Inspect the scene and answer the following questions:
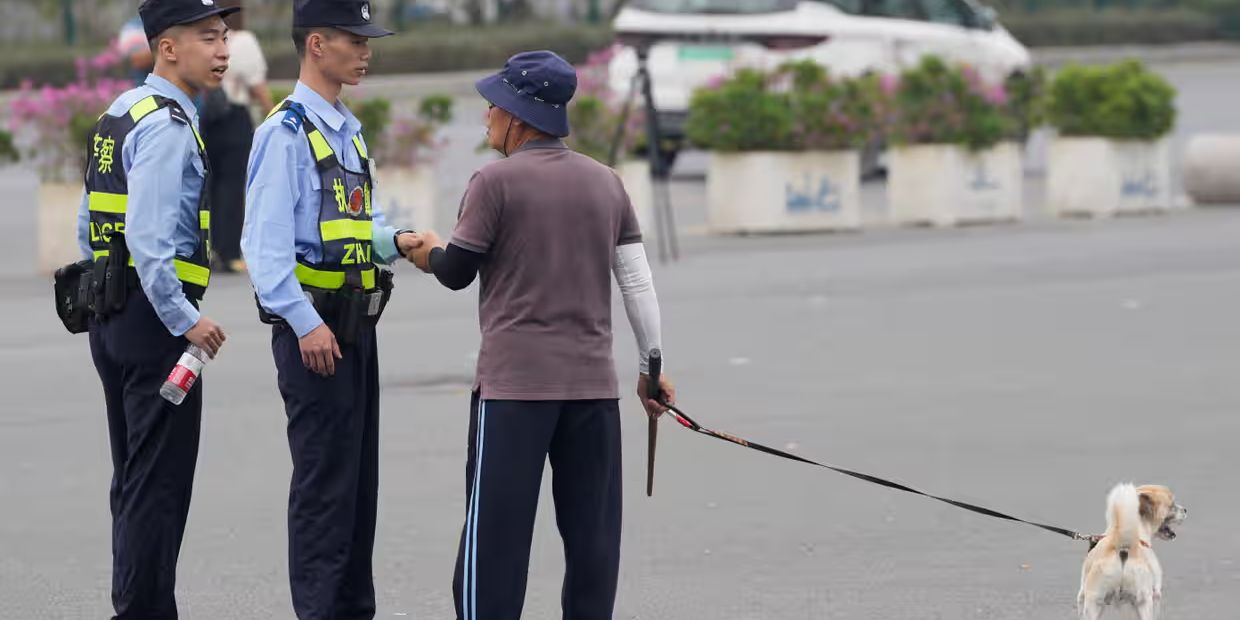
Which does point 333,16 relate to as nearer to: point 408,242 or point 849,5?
point 408,242

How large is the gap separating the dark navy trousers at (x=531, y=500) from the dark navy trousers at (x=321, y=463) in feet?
1.18

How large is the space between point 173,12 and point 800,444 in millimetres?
3930

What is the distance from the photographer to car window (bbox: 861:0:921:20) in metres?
20.8

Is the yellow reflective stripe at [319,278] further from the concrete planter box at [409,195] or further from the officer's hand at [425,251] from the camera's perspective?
the concrete planter box at [409,195]

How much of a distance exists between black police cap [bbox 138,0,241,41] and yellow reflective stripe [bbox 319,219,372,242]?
2.07 feet

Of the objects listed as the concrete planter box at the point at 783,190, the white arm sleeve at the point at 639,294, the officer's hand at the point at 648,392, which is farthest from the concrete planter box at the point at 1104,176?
the white arm sleeve at the point at 639,294

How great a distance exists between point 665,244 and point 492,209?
1047cm

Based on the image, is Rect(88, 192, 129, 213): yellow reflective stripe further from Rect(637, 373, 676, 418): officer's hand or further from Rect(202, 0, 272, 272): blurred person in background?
Rect(202, 0, 272, 272): blurred person in background

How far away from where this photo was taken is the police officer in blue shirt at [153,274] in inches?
217

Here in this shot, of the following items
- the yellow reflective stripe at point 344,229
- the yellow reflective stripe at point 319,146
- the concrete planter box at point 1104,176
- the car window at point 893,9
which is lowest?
the concrete planter box at point 1104,176

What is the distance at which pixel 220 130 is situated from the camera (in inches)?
521

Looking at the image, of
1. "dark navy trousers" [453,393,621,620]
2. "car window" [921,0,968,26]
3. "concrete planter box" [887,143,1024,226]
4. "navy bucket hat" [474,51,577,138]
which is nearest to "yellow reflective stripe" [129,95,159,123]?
"navy bucket hat" [474,51,577,138]

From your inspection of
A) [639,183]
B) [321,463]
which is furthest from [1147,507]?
[639,183]

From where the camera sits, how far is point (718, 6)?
19594 mm
